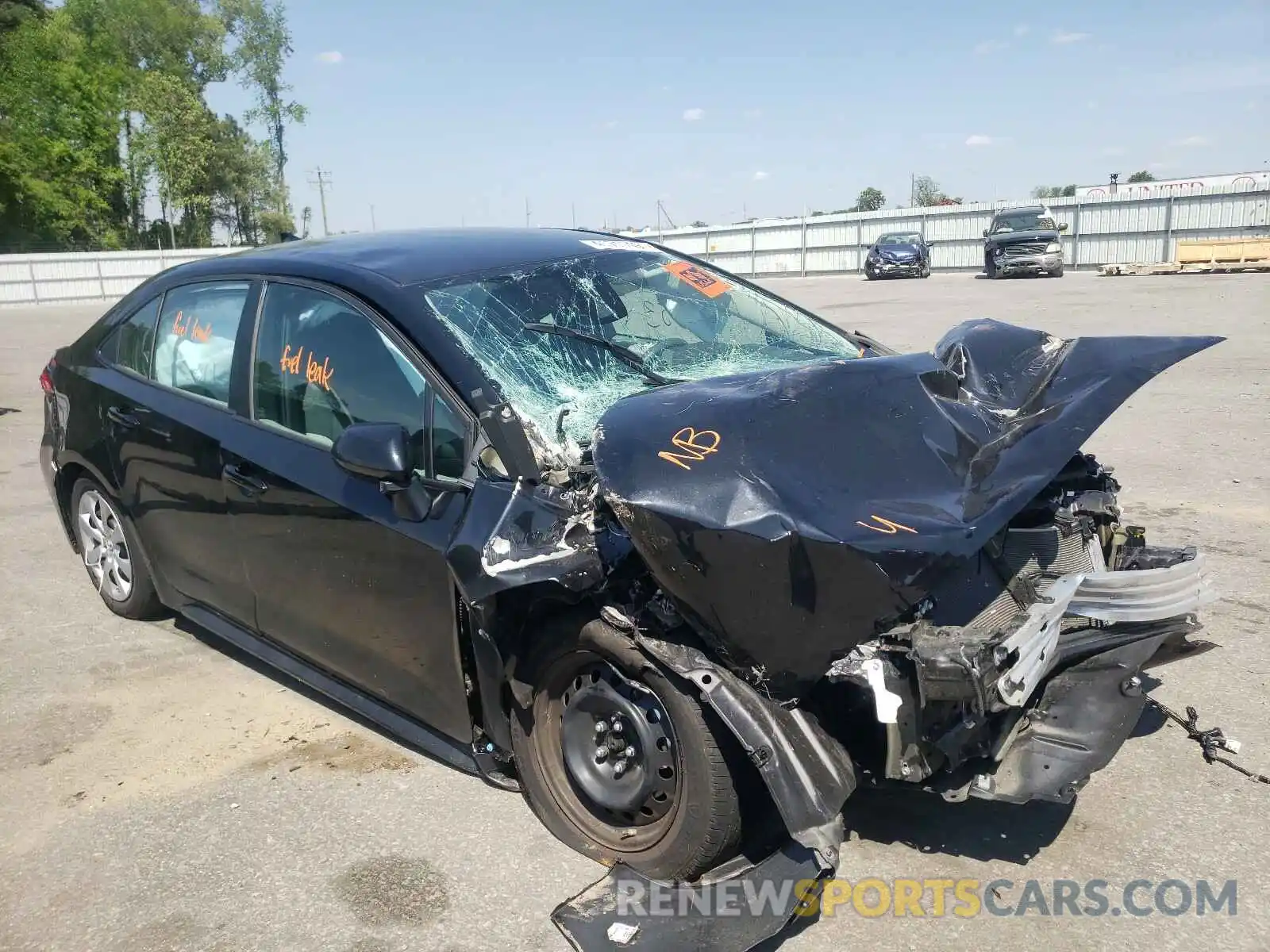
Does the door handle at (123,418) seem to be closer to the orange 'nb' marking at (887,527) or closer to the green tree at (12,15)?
the orange 'nb' marking at (887,527)

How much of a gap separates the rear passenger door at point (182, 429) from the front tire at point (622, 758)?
1481mm

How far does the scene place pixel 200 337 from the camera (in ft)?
13.3

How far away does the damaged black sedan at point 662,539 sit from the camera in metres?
2.31

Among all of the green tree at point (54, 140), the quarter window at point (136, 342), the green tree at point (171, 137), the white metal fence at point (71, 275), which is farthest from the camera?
the green tree at point (171, 137)

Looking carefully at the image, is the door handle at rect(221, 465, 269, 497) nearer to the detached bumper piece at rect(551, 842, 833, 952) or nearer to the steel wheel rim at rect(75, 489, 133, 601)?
the steel wheel rim at rect(75, 489, 133, 601)

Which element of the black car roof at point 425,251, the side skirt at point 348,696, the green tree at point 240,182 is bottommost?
the side skirt at point 348,696

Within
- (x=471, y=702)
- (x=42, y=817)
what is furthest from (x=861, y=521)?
(x=42, y=817)

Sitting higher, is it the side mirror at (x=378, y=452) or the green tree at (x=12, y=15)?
the green tree at (x=12, y=15)

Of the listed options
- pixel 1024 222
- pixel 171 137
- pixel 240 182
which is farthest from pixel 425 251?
pixel 240 182

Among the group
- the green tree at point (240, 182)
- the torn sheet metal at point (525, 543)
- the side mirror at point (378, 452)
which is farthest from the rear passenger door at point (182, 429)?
the green tree at point (240, 182)

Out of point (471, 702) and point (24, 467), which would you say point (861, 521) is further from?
point (24, 467)

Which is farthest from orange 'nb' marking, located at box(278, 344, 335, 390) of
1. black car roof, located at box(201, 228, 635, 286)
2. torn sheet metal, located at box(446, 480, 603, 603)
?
torn sheet metal, located at box(446, 480, 603, 603)

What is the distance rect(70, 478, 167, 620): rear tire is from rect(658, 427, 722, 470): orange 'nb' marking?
303 cm

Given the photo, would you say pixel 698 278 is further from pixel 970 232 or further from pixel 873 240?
pixel 873 240
